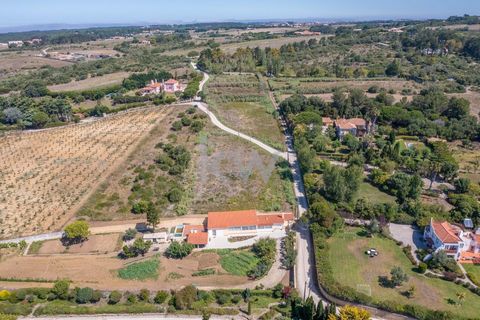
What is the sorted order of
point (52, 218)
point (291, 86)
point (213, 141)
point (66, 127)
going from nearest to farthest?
point (52, 218) < point (213, 141) < point (66, 127) < point (291, 86)

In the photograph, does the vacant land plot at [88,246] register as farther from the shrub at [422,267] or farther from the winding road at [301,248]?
the shrub at [422,267]

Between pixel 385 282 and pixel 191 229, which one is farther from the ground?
pixel 191 229

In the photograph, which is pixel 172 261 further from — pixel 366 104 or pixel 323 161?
pixel 366 104

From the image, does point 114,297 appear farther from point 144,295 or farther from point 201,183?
point 201,183

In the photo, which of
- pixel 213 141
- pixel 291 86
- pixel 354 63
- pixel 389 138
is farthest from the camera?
pixel 354 63

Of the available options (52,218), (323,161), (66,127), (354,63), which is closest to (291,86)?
(354,63)

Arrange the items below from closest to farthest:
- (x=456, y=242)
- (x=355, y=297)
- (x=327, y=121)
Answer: (x=355, y=297), (x=456, y=242), (x=327, y=121)

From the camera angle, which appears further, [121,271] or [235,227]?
[235,227]

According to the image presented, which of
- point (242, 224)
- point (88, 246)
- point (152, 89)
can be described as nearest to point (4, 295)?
point (88, 246)

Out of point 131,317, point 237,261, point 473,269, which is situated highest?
point 237,261
